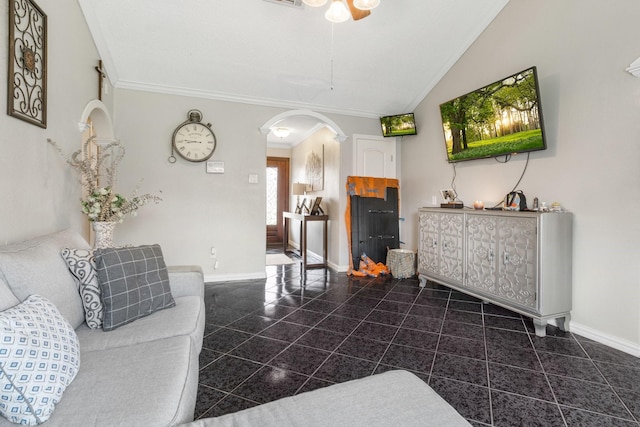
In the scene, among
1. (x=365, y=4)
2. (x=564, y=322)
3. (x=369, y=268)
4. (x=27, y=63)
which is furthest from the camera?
(x=369, y=268)

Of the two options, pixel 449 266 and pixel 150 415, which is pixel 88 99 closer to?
pixel 150 415

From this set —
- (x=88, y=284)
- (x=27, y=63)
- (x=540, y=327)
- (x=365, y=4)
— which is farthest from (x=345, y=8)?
(x=540, y=327)

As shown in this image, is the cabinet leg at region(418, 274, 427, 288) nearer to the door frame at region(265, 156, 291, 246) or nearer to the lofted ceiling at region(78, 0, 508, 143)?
the lofted ceiling at region(78, 0, 508, 143)

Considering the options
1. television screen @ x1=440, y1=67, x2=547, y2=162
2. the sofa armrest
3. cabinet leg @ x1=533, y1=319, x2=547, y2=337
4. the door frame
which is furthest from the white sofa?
the door frame

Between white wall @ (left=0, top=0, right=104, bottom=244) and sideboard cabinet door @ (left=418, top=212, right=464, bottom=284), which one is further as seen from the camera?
sideboard cabinet door @ (left=418, top=212, right=464, bottom=284)

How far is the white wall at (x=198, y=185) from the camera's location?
379 centimetres

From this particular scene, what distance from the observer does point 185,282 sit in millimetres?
2123

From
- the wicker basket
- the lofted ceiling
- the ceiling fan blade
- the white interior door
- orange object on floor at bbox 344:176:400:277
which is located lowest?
the wicker basket

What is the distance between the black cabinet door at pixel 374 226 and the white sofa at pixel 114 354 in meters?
2.99

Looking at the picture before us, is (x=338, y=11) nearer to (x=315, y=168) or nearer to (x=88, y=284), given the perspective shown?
(x=88, y=284)

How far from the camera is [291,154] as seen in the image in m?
7.40

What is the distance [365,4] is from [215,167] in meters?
2.72

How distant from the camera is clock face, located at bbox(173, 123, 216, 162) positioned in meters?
3.89

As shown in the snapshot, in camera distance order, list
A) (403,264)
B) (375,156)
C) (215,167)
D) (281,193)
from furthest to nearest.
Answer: (281,193) < (375,156) < (403,264) < (215,167)
